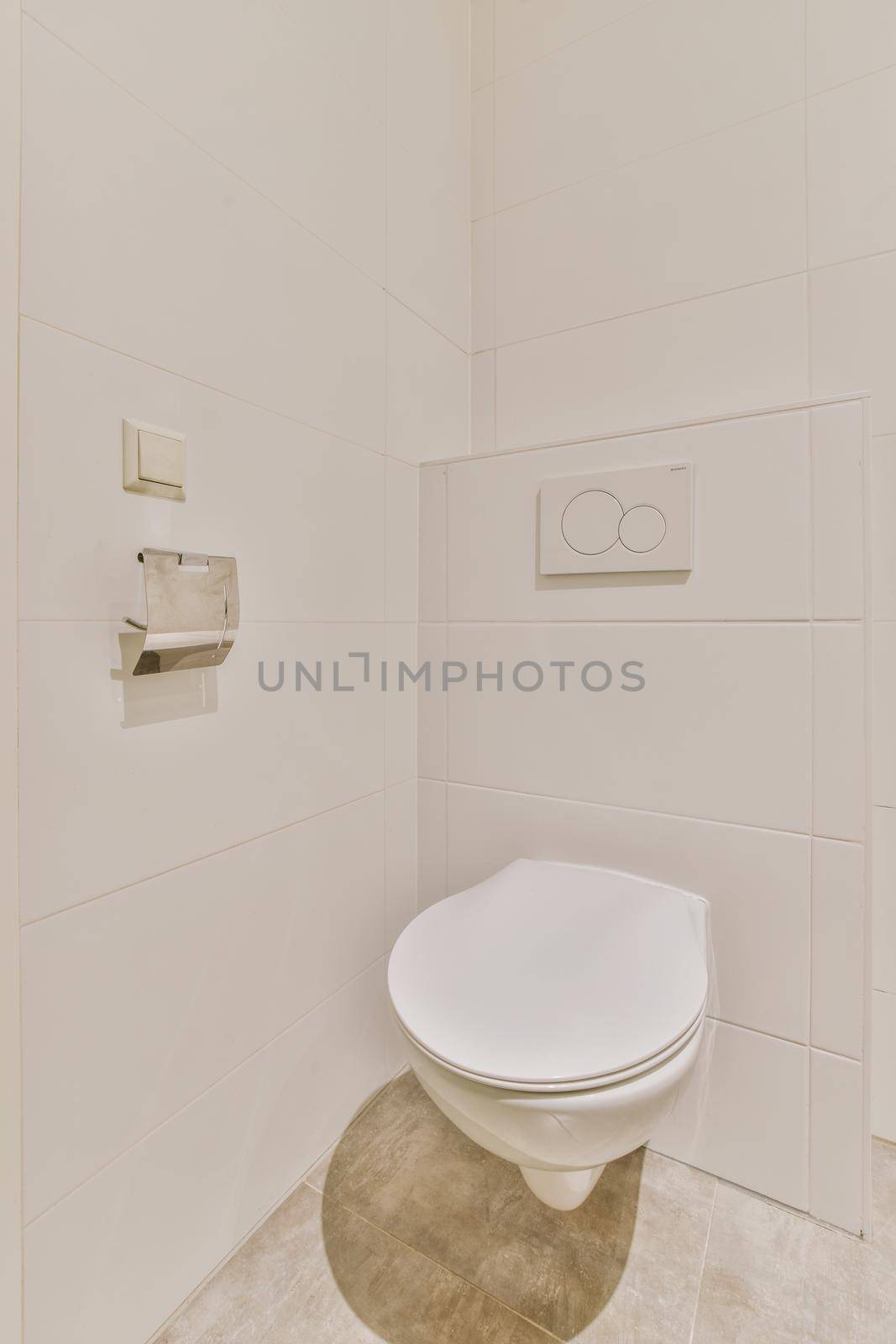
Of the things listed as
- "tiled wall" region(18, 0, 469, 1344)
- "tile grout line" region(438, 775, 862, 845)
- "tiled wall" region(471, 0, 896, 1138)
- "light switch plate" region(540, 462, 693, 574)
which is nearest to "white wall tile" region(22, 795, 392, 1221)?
"tiled wall" region(18, 0, 469, 1344)

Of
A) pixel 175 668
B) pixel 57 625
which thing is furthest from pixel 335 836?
pixel 57 625

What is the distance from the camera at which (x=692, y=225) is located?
1197 millimetres

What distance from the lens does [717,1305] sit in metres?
0.85

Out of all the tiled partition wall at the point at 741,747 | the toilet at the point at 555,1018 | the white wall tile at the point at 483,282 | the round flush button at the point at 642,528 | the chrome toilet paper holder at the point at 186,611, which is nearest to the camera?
the toilet at the point at 555,1018

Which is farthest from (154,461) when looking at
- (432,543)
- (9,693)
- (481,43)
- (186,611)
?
(481,43)

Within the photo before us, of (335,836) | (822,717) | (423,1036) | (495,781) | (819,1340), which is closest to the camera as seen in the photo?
(423,1036)

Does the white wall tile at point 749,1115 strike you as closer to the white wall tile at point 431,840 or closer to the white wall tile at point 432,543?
the white wall tile at point 431,840

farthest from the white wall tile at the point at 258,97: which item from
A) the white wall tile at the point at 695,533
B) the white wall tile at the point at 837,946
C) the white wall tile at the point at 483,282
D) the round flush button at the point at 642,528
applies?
the white wall tile at the point at 837,946

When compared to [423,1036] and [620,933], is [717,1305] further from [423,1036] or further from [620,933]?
[423,1036]

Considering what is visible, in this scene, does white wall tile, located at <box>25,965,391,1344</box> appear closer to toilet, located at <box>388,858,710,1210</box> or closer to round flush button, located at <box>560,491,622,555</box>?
toilet, located at <box>388,858,710,1210</box>

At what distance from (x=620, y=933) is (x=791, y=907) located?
0.99ft

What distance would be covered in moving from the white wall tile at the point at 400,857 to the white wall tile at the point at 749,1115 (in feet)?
1.85

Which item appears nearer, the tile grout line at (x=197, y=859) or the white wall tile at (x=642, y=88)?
the tile grout line at (x=197, y=859)

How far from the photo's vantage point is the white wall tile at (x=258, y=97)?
2.43 ft
